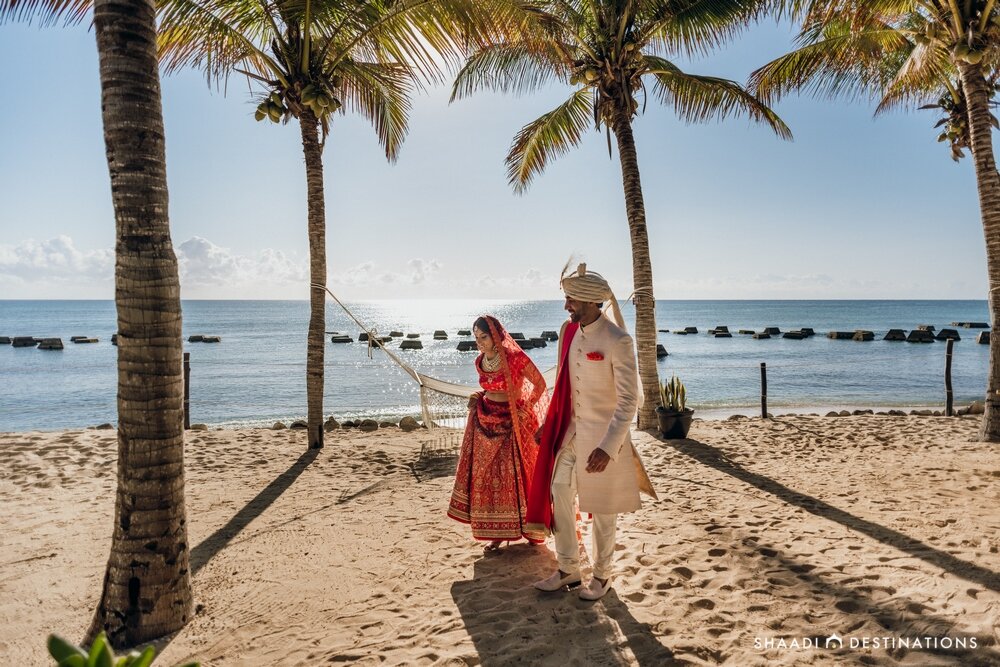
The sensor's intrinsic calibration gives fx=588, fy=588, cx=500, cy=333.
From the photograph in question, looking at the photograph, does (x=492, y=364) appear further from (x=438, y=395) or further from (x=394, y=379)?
(x=394, y=379)

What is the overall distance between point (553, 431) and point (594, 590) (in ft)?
2.74

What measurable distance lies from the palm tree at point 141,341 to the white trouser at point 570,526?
74.5 inches

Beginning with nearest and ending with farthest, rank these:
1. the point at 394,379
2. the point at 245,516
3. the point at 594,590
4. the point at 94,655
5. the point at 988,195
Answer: the point at 94,655
the point at 594,590
the point at 245,516
the point at 988,195
the point at 394,379

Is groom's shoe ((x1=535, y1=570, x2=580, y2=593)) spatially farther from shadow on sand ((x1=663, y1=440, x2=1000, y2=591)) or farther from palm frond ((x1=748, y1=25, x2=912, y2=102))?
palm frond ((x1=748, y1=25, x2=912, y2=102))

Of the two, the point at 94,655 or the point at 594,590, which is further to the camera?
the point at 594,590

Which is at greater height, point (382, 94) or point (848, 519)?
point (382, 94)

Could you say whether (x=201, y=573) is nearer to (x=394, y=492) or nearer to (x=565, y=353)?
(x=394, y=492)

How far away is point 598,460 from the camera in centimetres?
286

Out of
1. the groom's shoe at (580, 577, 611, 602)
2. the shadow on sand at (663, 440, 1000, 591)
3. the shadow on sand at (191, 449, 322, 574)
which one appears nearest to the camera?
the groom's shoe at (580, 577, 611, 602)

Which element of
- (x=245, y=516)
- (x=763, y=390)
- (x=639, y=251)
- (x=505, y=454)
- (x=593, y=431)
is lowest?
(x=245, y=516)

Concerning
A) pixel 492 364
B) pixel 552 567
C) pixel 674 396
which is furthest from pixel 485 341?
pixel 674 396

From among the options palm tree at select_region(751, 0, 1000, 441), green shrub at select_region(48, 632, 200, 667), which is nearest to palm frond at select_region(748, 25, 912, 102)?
palm tree at select_region(751, 0, 1000, 441)

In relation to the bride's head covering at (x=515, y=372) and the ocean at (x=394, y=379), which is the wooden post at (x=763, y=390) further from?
the bride's head covering at (x=515, y=372)

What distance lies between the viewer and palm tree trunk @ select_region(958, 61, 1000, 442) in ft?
21.3
